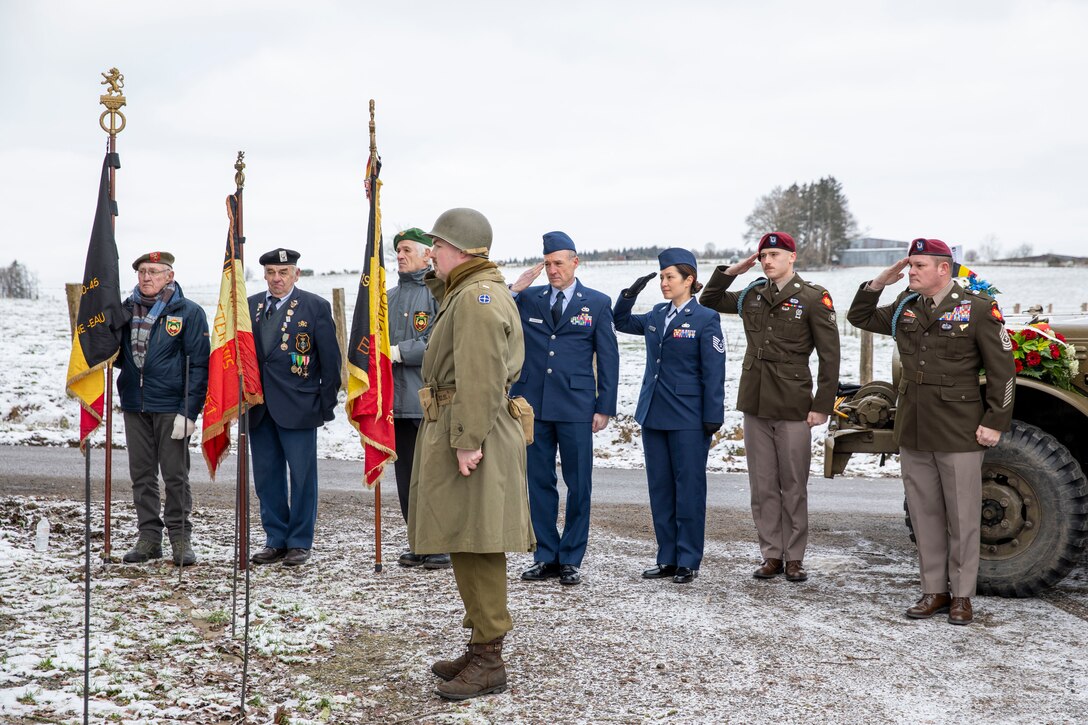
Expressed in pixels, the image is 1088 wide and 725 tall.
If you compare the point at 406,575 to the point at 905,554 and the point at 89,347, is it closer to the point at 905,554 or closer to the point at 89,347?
the point at 89,347

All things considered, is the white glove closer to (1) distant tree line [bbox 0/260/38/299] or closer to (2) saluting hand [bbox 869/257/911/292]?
(2) saluting hand [bbox 869/257/911/292]

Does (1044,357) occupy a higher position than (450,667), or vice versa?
(1044,357)

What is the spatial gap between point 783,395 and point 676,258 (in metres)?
1.08

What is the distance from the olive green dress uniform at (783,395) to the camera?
19.2 feet

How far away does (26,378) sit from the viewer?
16438mm

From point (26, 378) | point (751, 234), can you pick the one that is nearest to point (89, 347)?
point (26, 378)

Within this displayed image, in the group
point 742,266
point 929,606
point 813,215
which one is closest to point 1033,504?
point 929,606

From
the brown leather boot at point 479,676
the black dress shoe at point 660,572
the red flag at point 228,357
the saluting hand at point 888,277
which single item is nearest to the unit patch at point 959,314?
the saluting hand at point 888,277

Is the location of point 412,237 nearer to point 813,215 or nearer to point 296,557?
point 296,557

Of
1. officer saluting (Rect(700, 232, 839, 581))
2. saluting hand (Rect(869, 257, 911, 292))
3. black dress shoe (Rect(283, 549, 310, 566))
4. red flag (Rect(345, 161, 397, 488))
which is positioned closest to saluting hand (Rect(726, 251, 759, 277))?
officer saluting (Rect(700, 232, 839, 581))

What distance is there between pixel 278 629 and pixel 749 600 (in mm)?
2523

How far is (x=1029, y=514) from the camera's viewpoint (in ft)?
18.2

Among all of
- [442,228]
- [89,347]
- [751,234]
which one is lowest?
[89,347]

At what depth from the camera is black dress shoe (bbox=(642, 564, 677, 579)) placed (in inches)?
232
